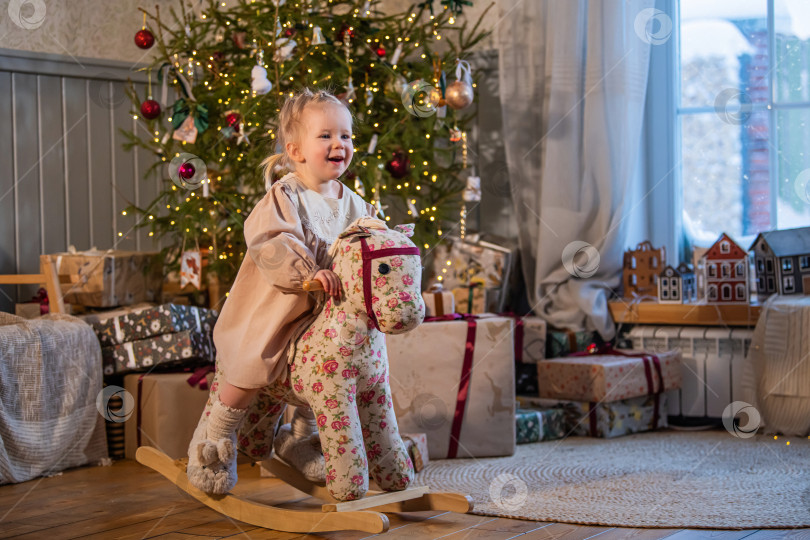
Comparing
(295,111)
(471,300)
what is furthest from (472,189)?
(295,111)

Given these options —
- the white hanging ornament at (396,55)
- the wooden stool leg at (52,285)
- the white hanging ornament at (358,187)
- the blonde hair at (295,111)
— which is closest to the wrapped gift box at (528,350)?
the white hanging ornament at (358,187)

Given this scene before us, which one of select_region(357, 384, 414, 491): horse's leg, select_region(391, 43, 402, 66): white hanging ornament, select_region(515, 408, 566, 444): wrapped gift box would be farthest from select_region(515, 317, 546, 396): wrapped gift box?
select_region(357, 384, 414, 491): horse's leg

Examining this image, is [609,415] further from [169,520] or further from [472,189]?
[169,520]

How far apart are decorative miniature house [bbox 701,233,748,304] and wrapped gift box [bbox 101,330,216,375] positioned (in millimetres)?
1803

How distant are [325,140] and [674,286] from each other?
5.81 feet

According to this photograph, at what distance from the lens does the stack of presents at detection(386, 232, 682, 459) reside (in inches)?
108

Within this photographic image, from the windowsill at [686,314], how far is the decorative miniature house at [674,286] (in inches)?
1.1

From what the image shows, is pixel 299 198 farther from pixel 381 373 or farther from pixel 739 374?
pixel 739 374

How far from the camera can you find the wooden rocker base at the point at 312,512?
186 centimetres

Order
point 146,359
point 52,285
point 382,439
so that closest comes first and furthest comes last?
point 382,439, point 146,359, point 52,285

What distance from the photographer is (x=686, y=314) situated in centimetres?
327

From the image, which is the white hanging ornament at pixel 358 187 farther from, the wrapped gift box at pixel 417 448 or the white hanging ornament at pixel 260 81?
the wrapped gift box at pixel 417 448

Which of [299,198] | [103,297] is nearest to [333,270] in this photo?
[299,198]

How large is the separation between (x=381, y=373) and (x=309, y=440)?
1.13ft
